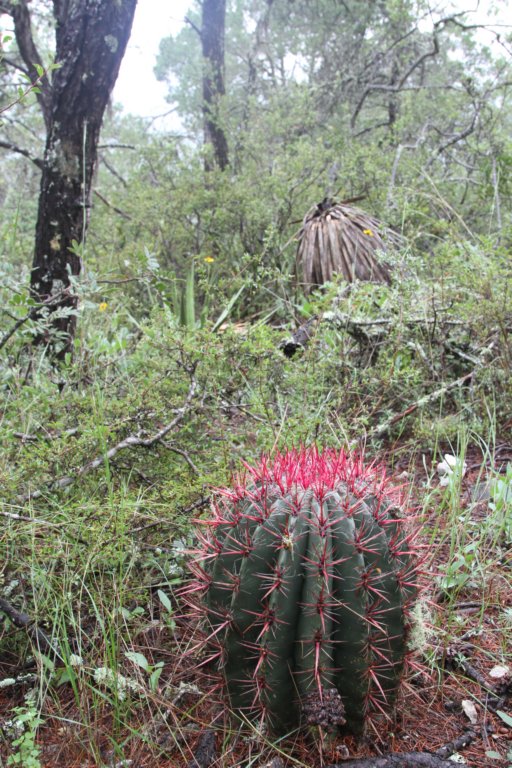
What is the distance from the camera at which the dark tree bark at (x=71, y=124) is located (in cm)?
387

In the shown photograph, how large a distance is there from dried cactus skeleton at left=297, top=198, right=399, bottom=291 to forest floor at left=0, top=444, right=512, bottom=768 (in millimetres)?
4078

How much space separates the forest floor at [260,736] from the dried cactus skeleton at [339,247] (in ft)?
13.4

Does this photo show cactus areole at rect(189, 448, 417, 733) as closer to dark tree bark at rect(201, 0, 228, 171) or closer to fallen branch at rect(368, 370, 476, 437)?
fallen branch at rect(368, 370, 476, 437)

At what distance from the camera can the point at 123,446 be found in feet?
7.38

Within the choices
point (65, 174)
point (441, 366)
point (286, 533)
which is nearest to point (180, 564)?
point (286, 533)

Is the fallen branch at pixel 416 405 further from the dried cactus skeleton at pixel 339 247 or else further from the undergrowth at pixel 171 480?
the dried cactus skeleton at pixel 339 247

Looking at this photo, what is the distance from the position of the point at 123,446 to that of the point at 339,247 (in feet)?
12.8

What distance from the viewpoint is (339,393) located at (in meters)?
3.00

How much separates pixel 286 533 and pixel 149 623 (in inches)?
28.8

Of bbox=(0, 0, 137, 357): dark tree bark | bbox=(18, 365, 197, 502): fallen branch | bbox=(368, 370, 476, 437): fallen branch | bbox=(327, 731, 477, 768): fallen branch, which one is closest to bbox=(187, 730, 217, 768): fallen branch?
bbox=(327, 731, 477, 768): fallen branch

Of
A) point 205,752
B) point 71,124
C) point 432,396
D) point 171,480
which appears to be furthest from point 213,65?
point 205,752

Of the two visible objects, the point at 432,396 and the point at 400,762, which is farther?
the point at 432,396

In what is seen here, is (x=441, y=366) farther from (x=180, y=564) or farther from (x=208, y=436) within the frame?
(x=180, y=564)

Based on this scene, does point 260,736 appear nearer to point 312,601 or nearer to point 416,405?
point 312,601
